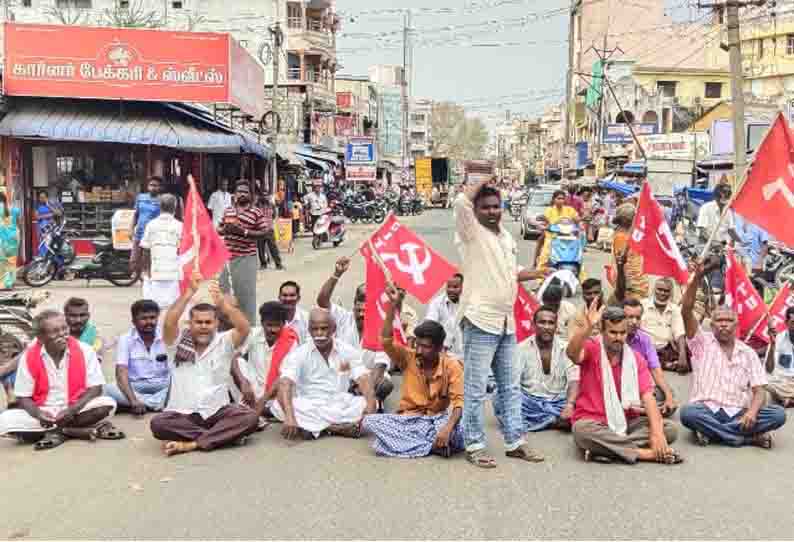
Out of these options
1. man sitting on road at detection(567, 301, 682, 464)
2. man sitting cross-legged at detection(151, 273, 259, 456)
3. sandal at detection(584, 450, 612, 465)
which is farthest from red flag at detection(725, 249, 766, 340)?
man sitting cross-legged at detection(151, 273, 259, 456)

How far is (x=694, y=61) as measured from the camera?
225ft

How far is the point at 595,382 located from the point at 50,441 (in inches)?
148

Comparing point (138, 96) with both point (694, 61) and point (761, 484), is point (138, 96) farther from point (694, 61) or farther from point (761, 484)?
point (694, 61)

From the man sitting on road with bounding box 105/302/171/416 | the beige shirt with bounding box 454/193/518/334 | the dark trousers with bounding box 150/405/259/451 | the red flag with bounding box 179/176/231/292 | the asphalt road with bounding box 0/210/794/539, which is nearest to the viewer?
the asphalt road with bounding box 0/210/794/539

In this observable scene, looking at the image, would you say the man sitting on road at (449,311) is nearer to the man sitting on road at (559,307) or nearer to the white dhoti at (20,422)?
the man sitting on road at (559,307)

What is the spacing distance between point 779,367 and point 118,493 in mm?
5393

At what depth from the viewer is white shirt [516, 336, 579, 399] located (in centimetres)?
730

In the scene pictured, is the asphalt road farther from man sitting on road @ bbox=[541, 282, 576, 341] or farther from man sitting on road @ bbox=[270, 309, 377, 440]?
man sitting on road @ bbox=[541, 282, 576, 341]

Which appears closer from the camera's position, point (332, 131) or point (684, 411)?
point (684, 411)

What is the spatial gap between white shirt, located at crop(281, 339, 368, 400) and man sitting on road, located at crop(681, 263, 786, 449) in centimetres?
242

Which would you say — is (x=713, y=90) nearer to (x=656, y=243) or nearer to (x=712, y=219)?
(x=712, y=219)

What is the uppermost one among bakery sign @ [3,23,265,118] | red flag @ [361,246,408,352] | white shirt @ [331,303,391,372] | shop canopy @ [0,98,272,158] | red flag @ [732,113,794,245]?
bakery sign @ [3,23,265,118]

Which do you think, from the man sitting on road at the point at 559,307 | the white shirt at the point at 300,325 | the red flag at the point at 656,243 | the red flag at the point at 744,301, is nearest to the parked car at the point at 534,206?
the man sitting on road at the point at 559,307

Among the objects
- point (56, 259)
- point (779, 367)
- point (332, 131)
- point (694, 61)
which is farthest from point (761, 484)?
point (694, 61)
